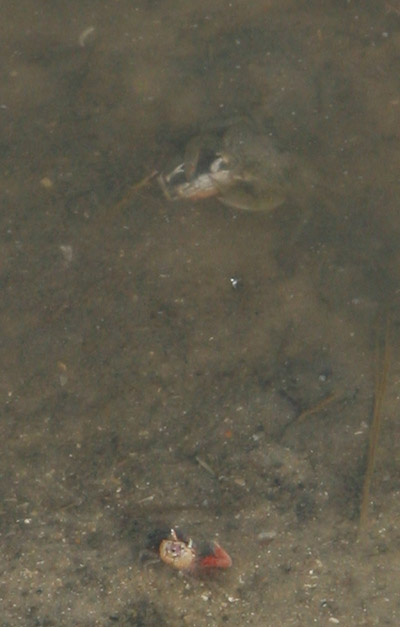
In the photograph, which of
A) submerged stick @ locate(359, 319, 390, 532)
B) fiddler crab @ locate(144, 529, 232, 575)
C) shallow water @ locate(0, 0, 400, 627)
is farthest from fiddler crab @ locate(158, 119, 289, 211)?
fiddler crab @ locate(144, 529, 232, 575)

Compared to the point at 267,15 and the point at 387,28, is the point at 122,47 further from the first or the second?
the point at 387,28

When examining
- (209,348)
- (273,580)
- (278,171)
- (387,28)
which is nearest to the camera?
(273,580)

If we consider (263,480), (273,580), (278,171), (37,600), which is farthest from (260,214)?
(37,600)

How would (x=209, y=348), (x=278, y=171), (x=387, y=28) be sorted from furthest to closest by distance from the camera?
1. (x=387, y=28)
2. (x=278, y=171)
3. (x=209, y=348)

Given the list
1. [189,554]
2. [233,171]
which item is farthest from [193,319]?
[189,554]

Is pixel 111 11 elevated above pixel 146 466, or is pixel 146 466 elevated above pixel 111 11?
pixel 111 11

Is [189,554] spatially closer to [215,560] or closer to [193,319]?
[215,560]

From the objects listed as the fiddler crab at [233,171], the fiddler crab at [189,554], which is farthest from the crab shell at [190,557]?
the fiddler crab at [233,171]

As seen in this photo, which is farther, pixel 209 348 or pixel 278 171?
pixel 278 171
